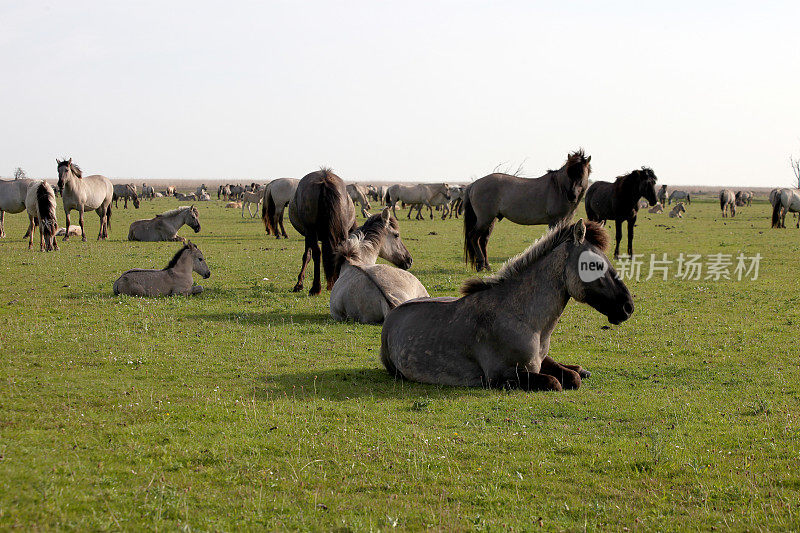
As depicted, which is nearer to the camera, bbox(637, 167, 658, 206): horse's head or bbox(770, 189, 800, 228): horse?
bbox(637, 167, 658, 206): horse's head

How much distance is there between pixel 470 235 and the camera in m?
20.3

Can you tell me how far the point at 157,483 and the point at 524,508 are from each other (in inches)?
107

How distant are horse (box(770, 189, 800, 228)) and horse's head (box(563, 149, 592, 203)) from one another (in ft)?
84.6

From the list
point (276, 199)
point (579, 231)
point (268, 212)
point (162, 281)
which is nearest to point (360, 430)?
point (579, 231)

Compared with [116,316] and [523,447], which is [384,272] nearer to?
[116,316]

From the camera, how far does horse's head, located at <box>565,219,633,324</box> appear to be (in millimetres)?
7762

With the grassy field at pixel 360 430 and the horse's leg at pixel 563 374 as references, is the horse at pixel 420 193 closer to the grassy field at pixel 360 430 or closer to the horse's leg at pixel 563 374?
the grassy field at pixel 360 430

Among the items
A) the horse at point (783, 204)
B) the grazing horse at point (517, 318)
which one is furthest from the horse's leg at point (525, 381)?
the horse at point (783, 204)

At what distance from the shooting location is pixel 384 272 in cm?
1220

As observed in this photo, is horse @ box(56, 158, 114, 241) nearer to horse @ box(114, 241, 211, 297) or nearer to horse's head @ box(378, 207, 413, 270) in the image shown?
horse @ box(114, 241, 211, 297)

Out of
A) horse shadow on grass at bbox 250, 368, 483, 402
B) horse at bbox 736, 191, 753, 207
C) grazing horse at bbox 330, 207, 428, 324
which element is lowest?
horse shadow on grass at bbox 250, 368, 483, 402

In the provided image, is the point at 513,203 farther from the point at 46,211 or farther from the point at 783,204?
the point at 783,204

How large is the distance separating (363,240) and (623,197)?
11.8m

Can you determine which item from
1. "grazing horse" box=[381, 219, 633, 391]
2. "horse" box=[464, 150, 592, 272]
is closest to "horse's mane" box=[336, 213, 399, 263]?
"grazing horse" box=[381, 219, 633, 391]
